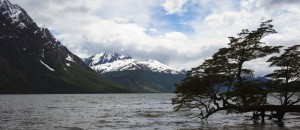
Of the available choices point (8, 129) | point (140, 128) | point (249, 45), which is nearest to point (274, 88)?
point (249, 45)

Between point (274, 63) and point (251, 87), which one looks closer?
point (251, 87)

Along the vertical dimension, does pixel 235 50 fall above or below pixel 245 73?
above

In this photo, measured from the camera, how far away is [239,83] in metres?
54.4

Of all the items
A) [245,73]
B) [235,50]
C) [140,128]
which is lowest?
[140,128]

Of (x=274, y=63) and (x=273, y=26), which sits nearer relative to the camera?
(x=273, y=26)

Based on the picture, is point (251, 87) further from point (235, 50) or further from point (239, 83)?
point (235, 50)

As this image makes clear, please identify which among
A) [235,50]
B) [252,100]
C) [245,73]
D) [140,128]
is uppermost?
[235,50]

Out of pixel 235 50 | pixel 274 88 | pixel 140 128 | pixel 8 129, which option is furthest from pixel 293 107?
pixel 8 129

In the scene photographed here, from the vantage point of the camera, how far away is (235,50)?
177 feet

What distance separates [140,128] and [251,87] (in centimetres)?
1814

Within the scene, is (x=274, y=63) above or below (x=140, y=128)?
above

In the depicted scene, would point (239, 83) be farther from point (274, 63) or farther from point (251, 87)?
point (274, 63)

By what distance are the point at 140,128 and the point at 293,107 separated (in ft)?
75.7

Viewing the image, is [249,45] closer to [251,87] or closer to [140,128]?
[251,87]
